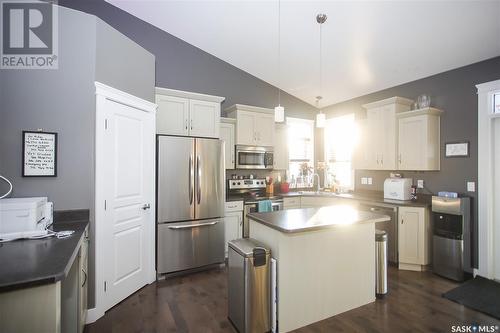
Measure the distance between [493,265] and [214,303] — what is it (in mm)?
3565

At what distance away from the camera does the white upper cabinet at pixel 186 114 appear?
354 cm

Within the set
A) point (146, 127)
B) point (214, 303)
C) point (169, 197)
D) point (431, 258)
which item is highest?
point (146, 127)

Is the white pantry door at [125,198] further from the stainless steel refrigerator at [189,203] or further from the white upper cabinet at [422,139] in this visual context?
the white upper cabinet at [422,139]

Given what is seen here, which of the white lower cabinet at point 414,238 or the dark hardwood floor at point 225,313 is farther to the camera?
the white lower cabinet at point 414,238

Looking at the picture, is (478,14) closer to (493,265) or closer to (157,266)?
(493,265)

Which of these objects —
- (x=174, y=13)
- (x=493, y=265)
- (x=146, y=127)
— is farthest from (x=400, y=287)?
(x=174, y=13)

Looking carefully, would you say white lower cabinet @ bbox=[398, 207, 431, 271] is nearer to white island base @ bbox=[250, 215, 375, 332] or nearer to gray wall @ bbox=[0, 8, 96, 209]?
white island base @ bbox=[250, 215, 375, 332]

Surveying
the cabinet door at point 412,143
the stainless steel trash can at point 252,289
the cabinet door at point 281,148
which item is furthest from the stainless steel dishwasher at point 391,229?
the stainless steel trash can at point 252,289

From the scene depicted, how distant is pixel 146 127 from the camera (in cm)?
301

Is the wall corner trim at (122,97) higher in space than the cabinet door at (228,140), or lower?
higher

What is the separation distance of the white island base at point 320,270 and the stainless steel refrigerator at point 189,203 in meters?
1.11

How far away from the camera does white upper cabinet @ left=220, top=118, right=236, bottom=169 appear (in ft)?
14.1

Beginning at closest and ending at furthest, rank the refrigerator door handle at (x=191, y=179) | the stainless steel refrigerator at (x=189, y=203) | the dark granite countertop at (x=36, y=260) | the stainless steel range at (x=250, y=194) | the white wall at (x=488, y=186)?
the dark granite countertop at (x=36, y=260)
the white wall at (x=488, y=186)
the stainless steel refrigerator at (x=189, y=203)
the refrigerator door handle at (x=191, y=179)
the stainless steel range at (x=250, y=194)

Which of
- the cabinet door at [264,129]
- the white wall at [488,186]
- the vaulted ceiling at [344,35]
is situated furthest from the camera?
the cabinet door at [264,129]
